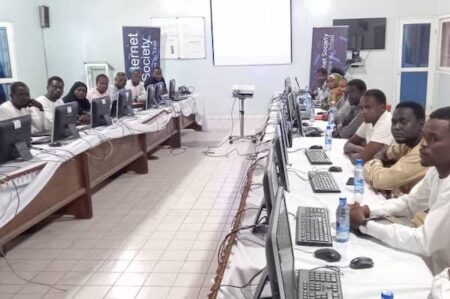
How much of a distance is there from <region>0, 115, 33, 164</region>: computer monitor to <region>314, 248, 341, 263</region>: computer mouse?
2352 mm

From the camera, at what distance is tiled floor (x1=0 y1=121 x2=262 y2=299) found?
275 cm

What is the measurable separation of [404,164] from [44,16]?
28.4ft

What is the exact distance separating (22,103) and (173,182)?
5.81 feet

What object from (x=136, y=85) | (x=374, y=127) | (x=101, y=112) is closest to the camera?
(x=374, y=127)

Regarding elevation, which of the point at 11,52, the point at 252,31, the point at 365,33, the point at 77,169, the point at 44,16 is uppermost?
the point at 44,16

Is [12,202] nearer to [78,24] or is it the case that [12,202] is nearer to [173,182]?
[173,182]

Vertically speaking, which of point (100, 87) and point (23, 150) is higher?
point (100, 87)

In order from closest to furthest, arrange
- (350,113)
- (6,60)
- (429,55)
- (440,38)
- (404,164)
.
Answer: (404,164), (350,113), (6,60), (440,38), (429,55)

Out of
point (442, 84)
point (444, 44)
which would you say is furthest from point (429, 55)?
point (442, 84)

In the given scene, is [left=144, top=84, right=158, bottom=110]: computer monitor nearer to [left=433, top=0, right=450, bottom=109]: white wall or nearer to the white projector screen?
the white projector screen

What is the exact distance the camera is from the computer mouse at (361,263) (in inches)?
63.0

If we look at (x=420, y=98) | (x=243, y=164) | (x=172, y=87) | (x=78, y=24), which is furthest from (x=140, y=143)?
(x=420, y=98)

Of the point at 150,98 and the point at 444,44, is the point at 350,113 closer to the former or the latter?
the point at 150,98

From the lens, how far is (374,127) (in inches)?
129
